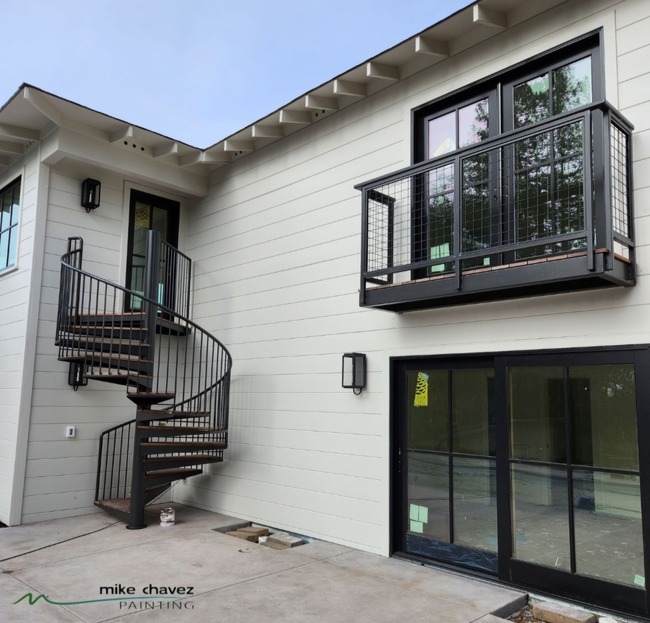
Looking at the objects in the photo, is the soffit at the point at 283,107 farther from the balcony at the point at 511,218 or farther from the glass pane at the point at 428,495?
the glass pane at the point at 428,495

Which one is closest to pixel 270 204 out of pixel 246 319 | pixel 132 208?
pixel 246 319

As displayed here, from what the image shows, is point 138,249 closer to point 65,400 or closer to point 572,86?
point 65,400

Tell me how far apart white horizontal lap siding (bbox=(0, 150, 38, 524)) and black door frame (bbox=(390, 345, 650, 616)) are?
12.0ft

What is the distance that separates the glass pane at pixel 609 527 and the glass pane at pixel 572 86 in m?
2.46

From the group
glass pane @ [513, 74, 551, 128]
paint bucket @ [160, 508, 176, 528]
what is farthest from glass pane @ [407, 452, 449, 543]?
glass pane @ [513, 74, 551, 128]

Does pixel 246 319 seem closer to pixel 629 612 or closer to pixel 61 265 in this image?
pixel 61 265

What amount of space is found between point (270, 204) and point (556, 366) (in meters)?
3.50

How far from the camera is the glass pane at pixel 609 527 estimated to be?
11.0 feet

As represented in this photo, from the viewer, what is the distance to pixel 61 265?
5.96 m

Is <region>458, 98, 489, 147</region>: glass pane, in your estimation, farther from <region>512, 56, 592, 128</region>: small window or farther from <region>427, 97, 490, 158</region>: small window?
<region>512, 56, 592, 128</region>: small window

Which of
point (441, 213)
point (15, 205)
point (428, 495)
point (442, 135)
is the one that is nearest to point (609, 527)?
point (428, 495)

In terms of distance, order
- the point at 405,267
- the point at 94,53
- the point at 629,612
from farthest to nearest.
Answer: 1. the point at 94,53
2. the point at 405,267
3. the point at 629,612

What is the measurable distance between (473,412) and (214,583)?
7.09 feet

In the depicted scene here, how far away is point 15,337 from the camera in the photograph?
19.8 feet
